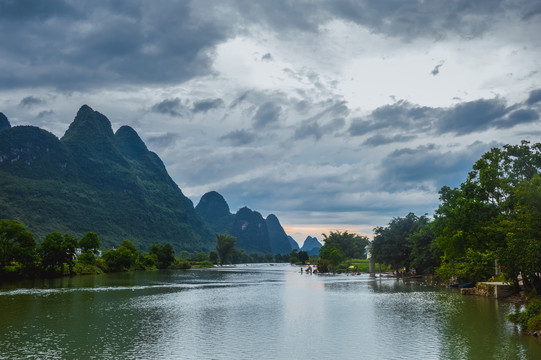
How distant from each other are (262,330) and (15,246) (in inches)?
2862

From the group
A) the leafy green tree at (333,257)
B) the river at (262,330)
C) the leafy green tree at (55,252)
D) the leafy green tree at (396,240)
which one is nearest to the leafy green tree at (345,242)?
the leafy green tree at (333,257)

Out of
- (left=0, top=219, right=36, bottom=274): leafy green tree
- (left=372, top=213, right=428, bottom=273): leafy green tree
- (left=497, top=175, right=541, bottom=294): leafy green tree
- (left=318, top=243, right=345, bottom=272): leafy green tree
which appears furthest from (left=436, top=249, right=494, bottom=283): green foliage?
(left=0, top=219, right=36, bottom=274): leafy green tree

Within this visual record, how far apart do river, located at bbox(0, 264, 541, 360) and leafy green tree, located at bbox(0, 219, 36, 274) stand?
4067cm

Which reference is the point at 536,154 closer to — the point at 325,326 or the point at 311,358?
the point at 325,326

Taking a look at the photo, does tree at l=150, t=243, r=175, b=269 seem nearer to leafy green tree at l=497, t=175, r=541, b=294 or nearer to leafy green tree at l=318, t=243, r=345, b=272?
leafy green tree at l=318, t=243, r=345, b=272

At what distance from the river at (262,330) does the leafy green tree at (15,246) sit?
40.7 m

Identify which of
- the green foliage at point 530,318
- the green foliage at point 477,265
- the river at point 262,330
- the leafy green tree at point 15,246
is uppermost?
the leafy green tree at point 15,246

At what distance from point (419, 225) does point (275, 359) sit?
8290 centimetres

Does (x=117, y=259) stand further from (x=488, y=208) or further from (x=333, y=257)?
(x=488, y=208)

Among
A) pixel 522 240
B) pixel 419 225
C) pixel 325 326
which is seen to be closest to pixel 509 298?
pixel 522 240

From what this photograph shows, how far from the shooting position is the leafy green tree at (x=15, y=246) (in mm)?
84750

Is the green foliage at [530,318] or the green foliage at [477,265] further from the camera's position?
the green foliage at [477,265]

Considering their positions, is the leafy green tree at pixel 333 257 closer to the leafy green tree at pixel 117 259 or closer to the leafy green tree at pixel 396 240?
the leafy green tree at pixel 396 240

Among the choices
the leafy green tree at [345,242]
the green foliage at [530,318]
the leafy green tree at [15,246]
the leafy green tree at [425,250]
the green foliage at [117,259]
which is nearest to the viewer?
the green foliage at [530,318]
